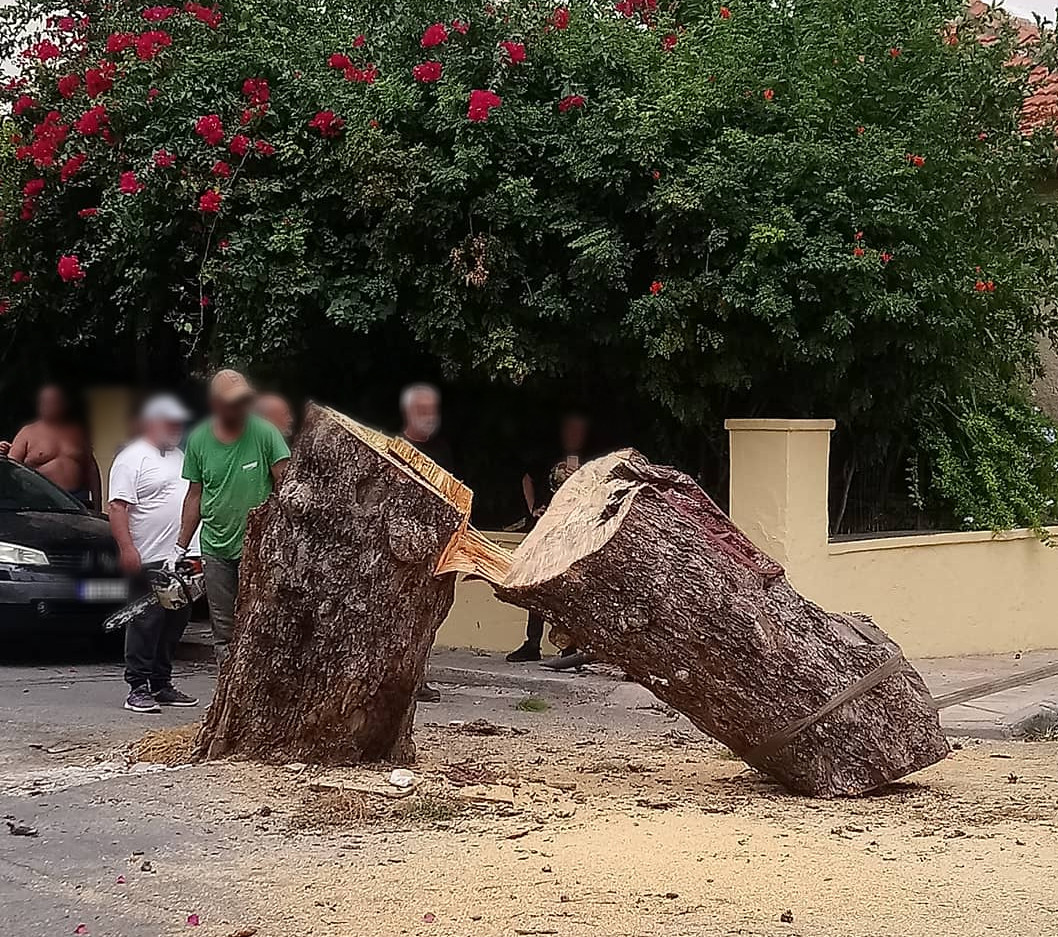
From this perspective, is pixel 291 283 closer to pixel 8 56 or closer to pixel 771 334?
pixel 771 334

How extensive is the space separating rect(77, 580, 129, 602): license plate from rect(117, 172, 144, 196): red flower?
8.40 ft

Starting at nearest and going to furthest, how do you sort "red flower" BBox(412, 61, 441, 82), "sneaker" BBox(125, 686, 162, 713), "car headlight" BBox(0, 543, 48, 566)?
"sneaker" BBox(125, 686, 162, 713) → "red flower" BBox(412, 61, 441, 82) → "car headlight" BBox(0, 543, 48, 566)

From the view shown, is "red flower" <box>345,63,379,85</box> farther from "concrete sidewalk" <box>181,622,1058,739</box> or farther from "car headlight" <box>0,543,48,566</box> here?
"concrete sidewalk" <box>181,622,1058,739</box>

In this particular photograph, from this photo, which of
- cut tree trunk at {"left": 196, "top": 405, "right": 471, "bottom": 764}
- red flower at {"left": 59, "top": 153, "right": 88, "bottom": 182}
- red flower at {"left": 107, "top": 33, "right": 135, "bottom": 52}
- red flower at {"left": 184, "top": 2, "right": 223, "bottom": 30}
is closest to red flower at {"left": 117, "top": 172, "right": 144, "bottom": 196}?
red flower at {"left": 59, "top": 153, "right": 88, "bottom": 182}

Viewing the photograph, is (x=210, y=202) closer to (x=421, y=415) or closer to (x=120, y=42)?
(x=120, y=42)

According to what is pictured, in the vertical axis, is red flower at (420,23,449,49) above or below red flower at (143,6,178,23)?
below

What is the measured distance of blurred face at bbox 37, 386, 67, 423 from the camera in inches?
472

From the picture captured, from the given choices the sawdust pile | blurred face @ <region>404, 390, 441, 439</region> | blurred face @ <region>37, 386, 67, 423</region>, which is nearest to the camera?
the sawdust pile

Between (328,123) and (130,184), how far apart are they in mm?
1379

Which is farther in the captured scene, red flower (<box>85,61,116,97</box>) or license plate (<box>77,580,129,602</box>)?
red flower (<box>85,61,116,97</box>)

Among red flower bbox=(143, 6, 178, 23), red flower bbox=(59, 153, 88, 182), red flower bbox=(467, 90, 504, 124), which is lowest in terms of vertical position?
red flower bbox=(59, 153, 88, 182)

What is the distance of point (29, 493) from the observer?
10.8 m

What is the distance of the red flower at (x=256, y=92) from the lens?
9.81 meters

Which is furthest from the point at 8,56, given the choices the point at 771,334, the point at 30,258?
the point at 771,334
